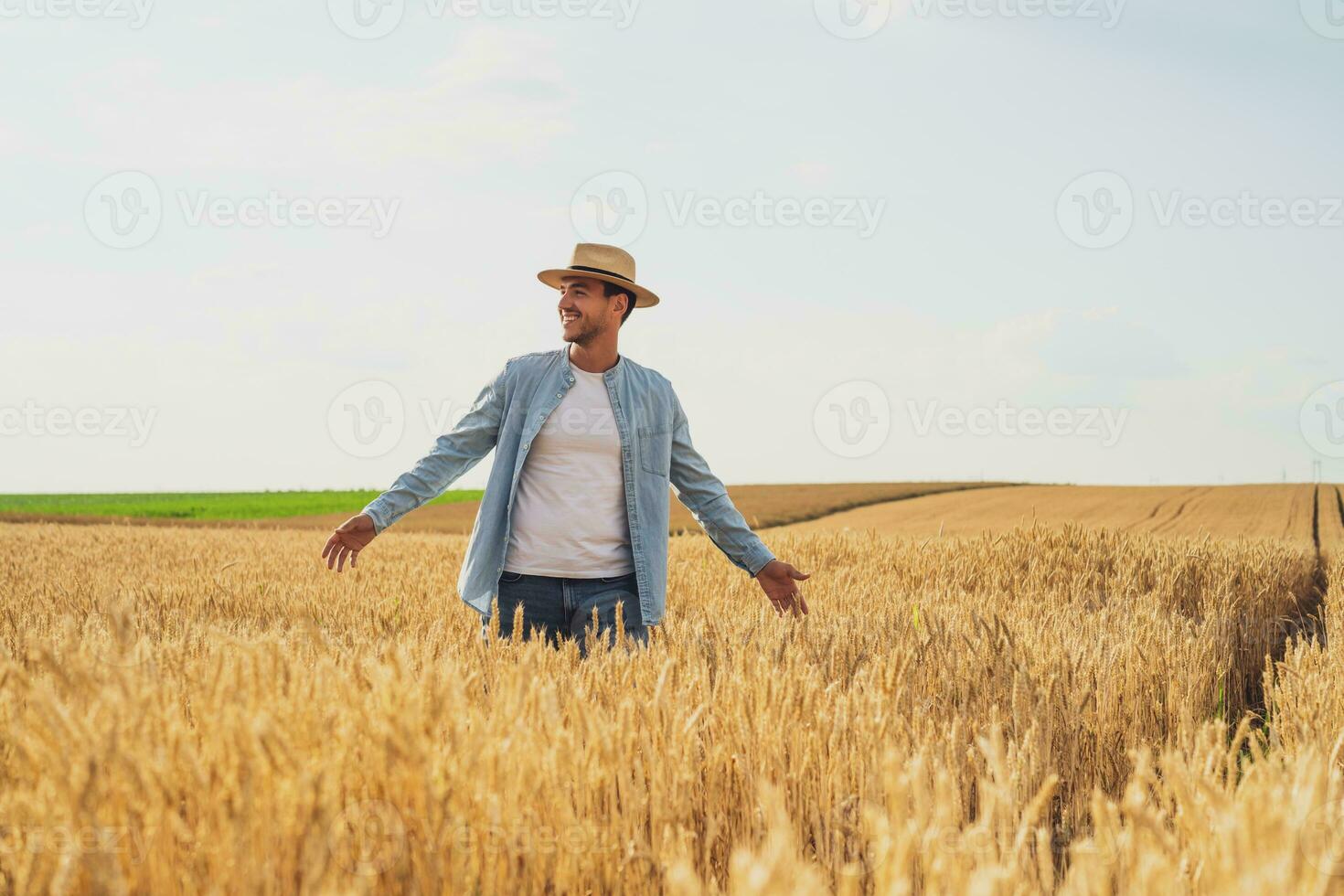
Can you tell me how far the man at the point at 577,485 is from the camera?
183 inches

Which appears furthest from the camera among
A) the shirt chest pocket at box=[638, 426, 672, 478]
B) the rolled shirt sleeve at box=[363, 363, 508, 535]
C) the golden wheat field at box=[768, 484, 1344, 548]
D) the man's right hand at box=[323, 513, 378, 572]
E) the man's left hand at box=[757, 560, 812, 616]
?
the golden wheat field at box=[768, 484, 1344, 548]

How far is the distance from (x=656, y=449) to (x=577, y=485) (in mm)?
466

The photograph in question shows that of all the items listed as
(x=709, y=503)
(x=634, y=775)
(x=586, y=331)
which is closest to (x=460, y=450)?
(x=586, y=331)

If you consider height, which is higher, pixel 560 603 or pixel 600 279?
pixel 600 279

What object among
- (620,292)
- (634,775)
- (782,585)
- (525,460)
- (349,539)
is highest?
(620,292)

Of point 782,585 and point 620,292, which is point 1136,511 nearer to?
point 782,585

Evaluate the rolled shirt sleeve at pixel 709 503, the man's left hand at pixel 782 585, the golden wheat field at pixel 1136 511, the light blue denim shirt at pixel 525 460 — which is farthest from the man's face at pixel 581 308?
the golden wheat field at pixel 1136 511

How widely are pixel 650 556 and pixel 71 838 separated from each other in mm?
3188

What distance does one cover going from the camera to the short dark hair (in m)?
4.79

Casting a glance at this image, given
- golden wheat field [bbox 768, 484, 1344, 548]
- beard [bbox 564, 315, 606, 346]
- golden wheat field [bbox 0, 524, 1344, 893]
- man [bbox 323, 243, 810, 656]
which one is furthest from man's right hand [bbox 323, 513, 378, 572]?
golden wheat field [bbox 768, 484, 1344, 548]

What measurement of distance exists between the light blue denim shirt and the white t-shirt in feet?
0.17

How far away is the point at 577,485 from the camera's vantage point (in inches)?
185

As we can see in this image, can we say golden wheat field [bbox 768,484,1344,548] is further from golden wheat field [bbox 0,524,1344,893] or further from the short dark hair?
golden wheat field [bbox 0,524,1344,893]

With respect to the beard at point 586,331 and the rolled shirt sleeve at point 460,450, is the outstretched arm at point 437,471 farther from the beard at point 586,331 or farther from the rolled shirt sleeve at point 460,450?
the beard at point 586,331
